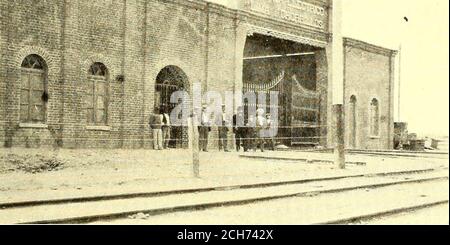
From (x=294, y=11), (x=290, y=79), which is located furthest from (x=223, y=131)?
(x=290, y=79)

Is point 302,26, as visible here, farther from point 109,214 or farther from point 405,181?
point 109,214

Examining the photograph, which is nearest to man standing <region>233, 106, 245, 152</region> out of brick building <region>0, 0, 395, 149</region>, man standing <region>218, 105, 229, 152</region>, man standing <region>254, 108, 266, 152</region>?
man standing <region>218, 105, 229, 152</region>

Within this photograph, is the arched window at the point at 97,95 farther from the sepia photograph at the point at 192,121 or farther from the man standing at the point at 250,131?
the man standing at the point at 250,131

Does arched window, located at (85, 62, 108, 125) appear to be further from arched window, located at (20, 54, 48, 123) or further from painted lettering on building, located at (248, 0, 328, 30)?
painted lettering on building, located at (248, 0, 328, 30)

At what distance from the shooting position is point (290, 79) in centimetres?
2527

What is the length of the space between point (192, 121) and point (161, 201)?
11.6ft

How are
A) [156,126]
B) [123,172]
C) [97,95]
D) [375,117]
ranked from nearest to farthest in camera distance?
1. [123,172]
2. [97,95]
3. [156,126]
4. [375,117]

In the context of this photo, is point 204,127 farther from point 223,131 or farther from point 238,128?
point 238,128

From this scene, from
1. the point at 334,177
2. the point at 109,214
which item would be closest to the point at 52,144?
the point at 334,177

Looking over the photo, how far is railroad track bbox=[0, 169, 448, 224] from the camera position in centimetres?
654

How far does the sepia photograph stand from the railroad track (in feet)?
0.08

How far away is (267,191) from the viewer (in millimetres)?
9375

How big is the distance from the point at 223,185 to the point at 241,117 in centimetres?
1010

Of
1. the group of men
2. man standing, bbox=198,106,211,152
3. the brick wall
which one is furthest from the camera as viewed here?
the brick wall
